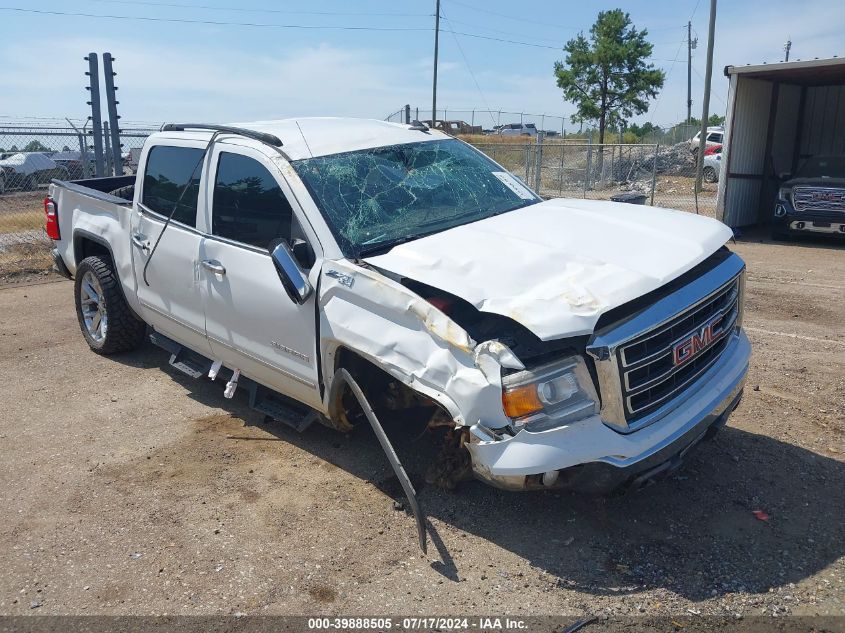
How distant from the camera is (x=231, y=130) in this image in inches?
183

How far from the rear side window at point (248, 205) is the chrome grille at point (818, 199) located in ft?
37.4

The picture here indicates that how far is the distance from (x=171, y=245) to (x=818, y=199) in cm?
1162

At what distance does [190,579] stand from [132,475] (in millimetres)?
1275

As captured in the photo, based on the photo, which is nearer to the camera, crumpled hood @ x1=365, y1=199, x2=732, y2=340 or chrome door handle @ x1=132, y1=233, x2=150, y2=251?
Answer: crumpled hood @ x1=365, y1=199, x2=732, y2=340

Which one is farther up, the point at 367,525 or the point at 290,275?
the point at 290,275

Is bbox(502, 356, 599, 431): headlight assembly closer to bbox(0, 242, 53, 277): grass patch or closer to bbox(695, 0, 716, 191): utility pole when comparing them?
bbox(0, 242, 53, 277): grass patch

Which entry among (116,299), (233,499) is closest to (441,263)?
(233,499)

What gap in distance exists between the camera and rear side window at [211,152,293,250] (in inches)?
163

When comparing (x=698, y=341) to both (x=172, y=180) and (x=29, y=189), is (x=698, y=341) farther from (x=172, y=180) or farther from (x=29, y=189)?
(x=29, y=189)

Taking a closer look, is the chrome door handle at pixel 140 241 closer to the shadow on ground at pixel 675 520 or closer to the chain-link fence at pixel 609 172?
the shadow on ground at pixel 675 520

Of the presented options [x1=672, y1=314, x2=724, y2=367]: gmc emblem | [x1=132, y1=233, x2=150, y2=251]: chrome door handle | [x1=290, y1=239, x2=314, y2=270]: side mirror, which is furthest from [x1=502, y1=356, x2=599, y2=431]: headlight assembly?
[x1=132, y1=233, x2=150, y2=251]: chrome door handle

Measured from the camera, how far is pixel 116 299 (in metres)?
6.06

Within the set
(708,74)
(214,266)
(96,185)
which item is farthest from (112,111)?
(708,74)

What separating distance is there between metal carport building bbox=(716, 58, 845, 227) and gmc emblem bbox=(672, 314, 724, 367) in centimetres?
1126
